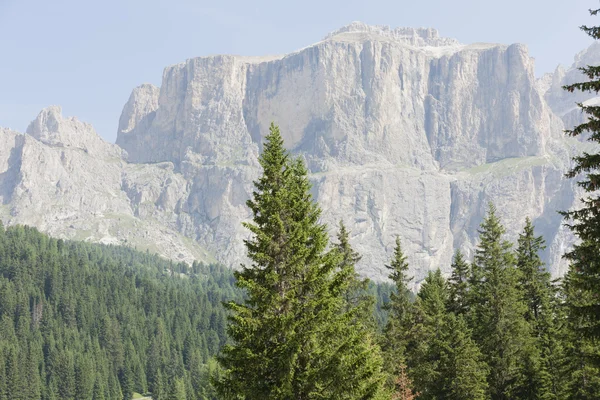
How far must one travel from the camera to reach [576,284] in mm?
20438

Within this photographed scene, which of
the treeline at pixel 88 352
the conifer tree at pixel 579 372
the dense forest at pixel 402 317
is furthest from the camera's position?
the treeline at pixel 88 352

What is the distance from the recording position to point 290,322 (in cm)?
2245

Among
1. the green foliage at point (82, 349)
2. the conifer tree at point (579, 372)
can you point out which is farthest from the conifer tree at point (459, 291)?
the green foliage at point (82, 349)

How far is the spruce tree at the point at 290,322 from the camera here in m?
22.1

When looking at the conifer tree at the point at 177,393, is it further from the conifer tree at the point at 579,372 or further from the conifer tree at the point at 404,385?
the conifer tree at the point at 579,372

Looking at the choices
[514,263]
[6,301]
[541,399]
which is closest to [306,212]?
[541,399]

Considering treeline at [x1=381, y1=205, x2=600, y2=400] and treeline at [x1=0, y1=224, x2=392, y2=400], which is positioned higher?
treeline at [x1=381, y1=205, x2=600, y2=400]

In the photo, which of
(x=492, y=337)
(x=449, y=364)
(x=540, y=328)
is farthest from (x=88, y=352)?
(x=449, y=364)

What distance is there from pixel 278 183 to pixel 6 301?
18057 centimetres

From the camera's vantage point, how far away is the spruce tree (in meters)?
22.1

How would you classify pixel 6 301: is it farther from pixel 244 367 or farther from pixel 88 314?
pixel 244 367

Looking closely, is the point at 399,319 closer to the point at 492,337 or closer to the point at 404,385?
the point at 404,385

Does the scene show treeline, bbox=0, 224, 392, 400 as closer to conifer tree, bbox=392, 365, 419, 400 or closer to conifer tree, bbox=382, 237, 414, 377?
conifer tree, bbox=382, 237, 414, 377

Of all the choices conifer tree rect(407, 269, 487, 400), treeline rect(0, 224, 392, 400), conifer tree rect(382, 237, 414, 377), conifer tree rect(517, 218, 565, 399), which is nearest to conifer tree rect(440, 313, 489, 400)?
conifer tree rect(407, 269, 487, 400)
